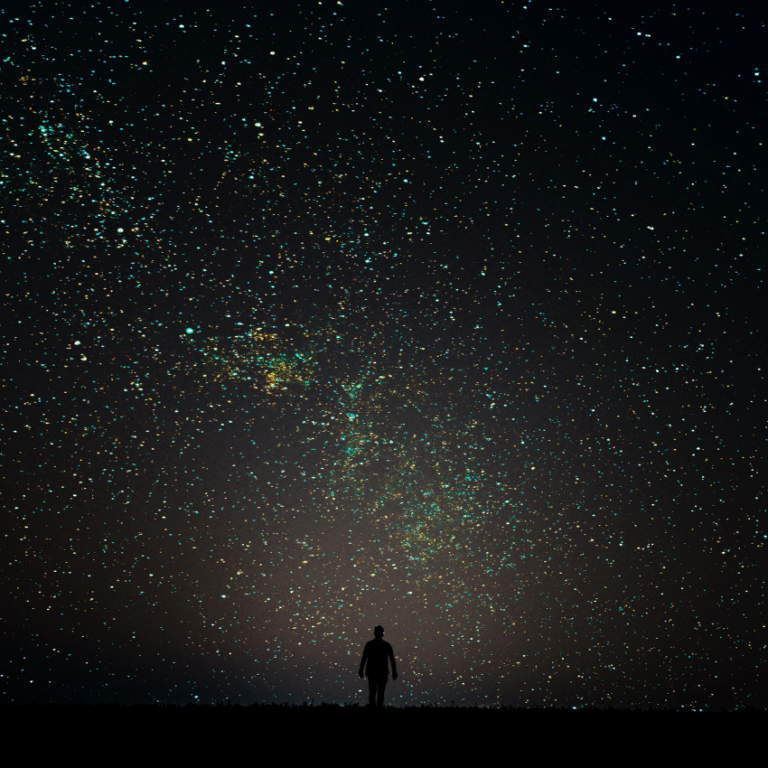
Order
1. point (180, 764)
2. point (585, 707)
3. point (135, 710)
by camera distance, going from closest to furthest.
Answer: point (180, 764)
point (135, 710)
point (585, 707)

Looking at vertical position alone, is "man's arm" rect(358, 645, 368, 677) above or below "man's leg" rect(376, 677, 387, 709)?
above

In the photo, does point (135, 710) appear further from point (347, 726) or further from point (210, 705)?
point (347, 726)

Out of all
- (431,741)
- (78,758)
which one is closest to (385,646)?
(431,741)

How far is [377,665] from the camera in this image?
22.9 ft

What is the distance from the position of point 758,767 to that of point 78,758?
5.57 meters

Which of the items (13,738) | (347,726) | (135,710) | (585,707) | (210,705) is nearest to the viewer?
(13,738)

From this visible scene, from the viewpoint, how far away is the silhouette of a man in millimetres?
6914

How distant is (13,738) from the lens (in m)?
5.00

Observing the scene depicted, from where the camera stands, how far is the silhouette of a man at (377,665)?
6.91 meters

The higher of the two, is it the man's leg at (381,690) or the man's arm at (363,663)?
the man's arm at (363,663)

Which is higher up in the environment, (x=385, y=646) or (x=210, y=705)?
(x=385, y=646)

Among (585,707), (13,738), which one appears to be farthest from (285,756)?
(585,707)

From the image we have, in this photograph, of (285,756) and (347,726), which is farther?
(347,726)

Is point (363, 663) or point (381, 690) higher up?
point (363, 663)
